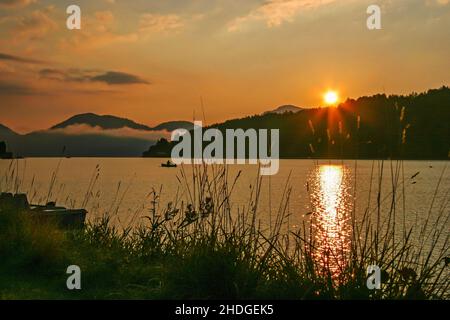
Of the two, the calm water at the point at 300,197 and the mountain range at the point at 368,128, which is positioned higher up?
the mountain range at the point at 368,128

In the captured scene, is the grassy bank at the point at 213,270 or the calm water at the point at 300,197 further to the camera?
the calm water at the point at 300,197

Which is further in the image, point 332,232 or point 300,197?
point 300,197

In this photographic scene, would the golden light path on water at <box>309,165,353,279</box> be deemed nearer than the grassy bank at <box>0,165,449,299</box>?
No

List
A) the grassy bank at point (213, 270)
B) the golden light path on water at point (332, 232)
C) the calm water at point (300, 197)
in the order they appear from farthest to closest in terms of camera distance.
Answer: the calm water at point (300, 197) → the golden light path on water at point (332, 232) → the grassy bank at point (213, 270)

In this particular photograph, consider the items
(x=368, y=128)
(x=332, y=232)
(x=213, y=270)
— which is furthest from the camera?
(x=332, y=232)

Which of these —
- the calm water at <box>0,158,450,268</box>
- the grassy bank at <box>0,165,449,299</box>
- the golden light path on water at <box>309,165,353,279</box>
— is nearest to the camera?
the grassy bank at <box>0,165,449,299</box>

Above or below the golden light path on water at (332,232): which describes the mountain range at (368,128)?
above

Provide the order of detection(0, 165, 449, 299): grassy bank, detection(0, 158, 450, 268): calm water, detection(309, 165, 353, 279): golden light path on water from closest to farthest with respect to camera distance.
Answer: detection(0, 165, 449, 299): grassy bank, detection(309, 165, 353, 279): golden light path on water, detection(0, 158, 450, 268): calm water

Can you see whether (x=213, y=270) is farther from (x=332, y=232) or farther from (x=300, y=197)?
(x=300, y=197)

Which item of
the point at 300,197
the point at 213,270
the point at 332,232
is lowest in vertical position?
the point at 300,197

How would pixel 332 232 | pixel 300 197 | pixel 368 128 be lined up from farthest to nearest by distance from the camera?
pixel 300 197 → pixel 332 232 → pixel 368 128

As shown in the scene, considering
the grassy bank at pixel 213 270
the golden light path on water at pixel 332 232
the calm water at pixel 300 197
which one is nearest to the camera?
the grassy bank at pixel 213 270

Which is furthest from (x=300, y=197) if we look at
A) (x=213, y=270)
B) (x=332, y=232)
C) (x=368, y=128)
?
(x=213, y=270)
